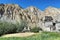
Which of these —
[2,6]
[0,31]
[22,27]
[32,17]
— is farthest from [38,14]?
[0,31]

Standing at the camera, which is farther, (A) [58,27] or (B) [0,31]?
(A) [58,27]

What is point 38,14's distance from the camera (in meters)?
109

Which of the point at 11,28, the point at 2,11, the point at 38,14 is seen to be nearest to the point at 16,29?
the point at 11,28

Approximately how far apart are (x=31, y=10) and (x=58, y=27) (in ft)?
208

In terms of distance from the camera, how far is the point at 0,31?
24.2 meters

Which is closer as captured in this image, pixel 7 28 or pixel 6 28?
pixel 6 28

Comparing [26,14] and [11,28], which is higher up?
[26,14]

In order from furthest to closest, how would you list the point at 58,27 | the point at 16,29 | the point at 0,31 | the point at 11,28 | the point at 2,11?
1. the point at 2,11
2. the point at 58,27
3. the point at 16,29
4. the point at 11,28
5. the point at 0,31

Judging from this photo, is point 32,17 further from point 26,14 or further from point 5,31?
point 5,31

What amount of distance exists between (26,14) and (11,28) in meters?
78.4

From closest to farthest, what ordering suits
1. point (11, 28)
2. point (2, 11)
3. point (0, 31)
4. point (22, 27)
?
1. point (0, 31)
2. point (11, 28)
3. point (22, 27)
4. point (2, 11)

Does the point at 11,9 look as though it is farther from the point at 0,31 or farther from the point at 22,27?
the point at 0,31

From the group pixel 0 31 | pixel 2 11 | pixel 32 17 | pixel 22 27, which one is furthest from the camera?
pixel 32 17

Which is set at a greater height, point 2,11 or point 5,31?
point 2,11
